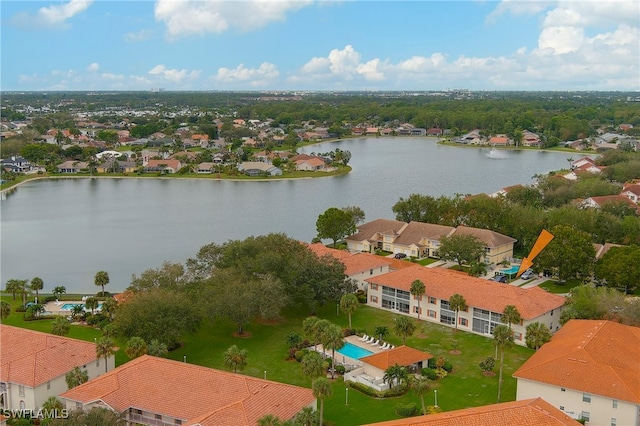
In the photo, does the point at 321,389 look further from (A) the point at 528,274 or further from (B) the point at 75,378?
(A) the point at 528,274

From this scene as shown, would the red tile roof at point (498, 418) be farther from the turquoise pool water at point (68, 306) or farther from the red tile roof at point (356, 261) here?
the turquoise pool water at point (68, 306)

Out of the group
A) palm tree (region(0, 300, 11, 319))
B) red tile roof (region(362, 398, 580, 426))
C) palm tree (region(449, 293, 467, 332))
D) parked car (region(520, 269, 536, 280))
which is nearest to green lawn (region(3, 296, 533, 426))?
palm tree (region(0, 300, 11, 319))

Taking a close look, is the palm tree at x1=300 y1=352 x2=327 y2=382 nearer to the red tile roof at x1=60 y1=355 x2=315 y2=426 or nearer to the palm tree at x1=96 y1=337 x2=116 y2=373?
the red tile roof at x1=60 y1=355 x2=315 y2=426

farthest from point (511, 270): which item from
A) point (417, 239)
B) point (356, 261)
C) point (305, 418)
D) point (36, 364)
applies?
point (36, 364)

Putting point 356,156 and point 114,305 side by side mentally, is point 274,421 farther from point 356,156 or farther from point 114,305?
point 356,156

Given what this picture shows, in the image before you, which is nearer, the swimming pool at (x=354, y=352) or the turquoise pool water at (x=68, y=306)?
the swimming pool at (x=354, y=352)

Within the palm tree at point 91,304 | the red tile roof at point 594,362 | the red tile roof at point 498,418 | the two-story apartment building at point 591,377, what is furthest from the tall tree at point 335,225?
the red tile roof at point 498,418

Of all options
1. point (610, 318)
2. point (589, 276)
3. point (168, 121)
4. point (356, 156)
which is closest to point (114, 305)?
point (610, 318)
